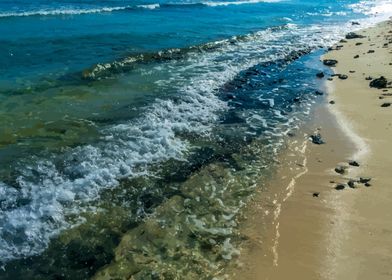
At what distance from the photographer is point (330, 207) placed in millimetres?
10852

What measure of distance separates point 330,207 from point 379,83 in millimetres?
11735

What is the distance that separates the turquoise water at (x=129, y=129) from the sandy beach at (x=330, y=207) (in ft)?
2.17

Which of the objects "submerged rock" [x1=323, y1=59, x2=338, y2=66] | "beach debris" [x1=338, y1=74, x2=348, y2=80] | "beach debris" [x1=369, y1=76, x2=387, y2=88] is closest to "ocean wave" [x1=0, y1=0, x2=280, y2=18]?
"submerged rock" [x1=323, y1=59, x2=338, y2=66]

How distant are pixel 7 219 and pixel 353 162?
9587mm

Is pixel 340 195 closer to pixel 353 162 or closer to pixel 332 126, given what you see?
pixel 353 162

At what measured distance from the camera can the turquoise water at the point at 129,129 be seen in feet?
32.1

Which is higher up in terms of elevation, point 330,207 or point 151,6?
point 151,6

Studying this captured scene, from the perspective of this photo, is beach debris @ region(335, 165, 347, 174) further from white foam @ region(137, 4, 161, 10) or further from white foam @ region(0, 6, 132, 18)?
white foam @ region(137, 4, 161, 10)

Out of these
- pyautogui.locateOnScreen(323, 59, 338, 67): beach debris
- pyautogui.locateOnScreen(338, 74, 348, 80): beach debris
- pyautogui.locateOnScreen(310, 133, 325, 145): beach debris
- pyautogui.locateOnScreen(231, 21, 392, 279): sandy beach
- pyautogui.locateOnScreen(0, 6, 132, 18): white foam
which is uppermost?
pyautogui.locateOnScreen(0, 6, 132, 18): white foam

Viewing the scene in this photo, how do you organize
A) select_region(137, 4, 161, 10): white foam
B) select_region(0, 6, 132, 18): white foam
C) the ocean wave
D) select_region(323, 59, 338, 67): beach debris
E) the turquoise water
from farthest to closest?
select_region(137, 4, 161, 10): white foam
the ocean wave
select_region(0, 6, 132, 18): white foam
select_region(323, 59, 338, 67): beach debris
the turquoise water

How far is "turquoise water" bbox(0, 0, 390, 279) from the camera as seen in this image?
9.78 m

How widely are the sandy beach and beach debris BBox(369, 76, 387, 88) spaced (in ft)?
7.67

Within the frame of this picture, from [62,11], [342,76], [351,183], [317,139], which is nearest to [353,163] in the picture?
[351,183]

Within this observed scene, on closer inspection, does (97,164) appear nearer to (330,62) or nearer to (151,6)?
(330,62)
